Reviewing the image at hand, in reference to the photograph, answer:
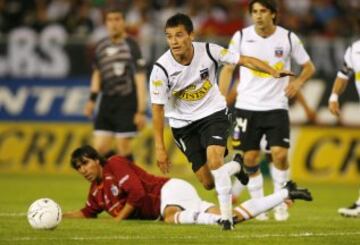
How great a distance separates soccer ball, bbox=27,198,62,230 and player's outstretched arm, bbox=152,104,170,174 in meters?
1.20

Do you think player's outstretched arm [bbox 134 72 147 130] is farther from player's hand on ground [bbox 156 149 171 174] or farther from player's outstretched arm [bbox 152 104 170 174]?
player's hand on ground [bbox 156 149 171 174]

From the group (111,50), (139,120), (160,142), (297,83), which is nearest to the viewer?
(160,142)

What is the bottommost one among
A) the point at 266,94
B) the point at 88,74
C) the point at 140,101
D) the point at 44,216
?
the point at 44,216

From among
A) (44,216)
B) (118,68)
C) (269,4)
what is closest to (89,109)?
(118,68)

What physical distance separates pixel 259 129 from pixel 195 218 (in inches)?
69.8

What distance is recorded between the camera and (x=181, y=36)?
10.7 meters

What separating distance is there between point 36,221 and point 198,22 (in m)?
11.7

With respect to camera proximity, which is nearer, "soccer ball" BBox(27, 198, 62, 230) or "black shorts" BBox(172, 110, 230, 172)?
"soccer ball" BBox(27, 198, 62, 230)

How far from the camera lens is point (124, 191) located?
11.9 m

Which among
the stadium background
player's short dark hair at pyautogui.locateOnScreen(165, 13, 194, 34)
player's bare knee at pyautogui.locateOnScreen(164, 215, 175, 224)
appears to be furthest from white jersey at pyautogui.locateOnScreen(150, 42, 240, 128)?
the stadium background

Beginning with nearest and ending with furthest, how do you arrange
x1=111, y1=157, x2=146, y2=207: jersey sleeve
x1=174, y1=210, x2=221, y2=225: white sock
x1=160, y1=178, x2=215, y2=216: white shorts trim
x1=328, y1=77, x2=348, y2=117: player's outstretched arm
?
x1=174, y1=210, x2=221, y2=225: white sock
x1=111, y1=157, x2=146, y2=207: jersey sleeve
x1=160, y1=178, x2=215, y2=216: white shorts trim
x1=328, y1=77, x2=348, y2=117: player's outstretched arm

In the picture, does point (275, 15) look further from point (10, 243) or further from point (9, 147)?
point (9, 147)

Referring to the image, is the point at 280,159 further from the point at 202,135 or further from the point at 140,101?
the point at 140,101

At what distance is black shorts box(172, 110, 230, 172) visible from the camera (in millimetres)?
11062
